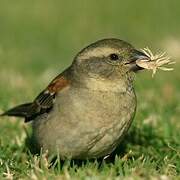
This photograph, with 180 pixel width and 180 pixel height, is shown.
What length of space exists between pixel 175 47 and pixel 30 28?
11.2 feet

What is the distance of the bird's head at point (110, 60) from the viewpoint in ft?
21.4

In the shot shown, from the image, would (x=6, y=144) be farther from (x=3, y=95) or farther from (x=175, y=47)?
(x=175, y=47)

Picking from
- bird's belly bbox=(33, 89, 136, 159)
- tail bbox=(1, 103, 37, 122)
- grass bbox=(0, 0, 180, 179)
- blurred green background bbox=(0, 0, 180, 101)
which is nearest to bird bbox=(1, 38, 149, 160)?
bird's belly bbox=(33, 89, 136, 159)

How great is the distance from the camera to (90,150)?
6516mm

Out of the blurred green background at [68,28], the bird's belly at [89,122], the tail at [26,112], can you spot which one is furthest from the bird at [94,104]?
the blurred green background at [68,28]

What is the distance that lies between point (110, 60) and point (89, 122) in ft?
2.19

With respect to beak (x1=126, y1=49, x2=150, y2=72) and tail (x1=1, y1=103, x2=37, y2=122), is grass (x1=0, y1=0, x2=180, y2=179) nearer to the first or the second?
tail (x1=1, y1=103, x2=37, y2=122)

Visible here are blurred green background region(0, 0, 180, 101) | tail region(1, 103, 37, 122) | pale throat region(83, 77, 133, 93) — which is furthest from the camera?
blurred green background region(0, 0, 180, 101)

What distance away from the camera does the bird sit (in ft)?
20.9

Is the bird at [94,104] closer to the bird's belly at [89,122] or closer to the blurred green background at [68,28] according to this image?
the bird's belly at [89,122]

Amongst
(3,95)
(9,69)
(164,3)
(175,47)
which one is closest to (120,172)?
(3,95)

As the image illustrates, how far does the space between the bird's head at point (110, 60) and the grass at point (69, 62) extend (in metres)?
0.81

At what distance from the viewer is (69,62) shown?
13008 mm

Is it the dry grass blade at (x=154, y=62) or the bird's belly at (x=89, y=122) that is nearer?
the bird's belly at (x=89, y=122)
